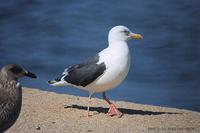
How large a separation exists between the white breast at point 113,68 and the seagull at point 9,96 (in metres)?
2.01

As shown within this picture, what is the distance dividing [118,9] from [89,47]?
4007 millimetres

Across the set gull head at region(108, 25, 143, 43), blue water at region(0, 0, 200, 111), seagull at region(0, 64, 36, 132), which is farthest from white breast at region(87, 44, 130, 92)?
blue water at region(0, 0, 200, 111)

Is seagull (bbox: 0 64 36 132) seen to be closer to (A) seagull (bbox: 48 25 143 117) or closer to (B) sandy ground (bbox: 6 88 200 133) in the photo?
(B) sandy ground (bbox: 6 88 200 133)

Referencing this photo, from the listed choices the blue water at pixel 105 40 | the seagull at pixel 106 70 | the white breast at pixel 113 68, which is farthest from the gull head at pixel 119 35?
the blue water at pixel 105 40

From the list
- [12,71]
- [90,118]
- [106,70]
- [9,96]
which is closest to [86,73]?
[106,70]

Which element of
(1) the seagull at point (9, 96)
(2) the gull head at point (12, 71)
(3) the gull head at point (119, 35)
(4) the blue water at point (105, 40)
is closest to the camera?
(1) the seagull at point (9, 96)

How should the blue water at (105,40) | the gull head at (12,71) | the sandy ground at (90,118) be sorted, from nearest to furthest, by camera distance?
1. the gull head at (12,71)
2. the sandy ground at (90,118)
3. the blue water at (105,40)

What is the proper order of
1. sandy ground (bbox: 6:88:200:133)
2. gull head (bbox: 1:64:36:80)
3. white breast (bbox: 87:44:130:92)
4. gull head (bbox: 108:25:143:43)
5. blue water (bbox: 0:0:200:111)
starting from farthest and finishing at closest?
blue water (bbox: 0:0:200:111), gull head (bbox: 108:25:143:43), white breast (bbox: 87:44:130:92), sandy ground (bbox: 6:88:200:133), gull head (bbox: 1:64:36:80)

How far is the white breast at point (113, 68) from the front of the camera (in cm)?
975

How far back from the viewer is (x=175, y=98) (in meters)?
14.4

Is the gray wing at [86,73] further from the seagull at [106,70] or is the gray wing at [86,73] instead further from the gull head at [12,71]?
the gull head at [12,71]

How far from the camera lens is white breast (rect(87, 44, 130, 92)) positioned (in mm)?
9750

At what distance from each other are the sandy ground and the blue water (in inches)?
102

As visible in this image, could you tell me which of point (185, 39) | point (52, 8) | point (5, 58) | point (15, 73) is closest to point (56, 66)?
point (5, 58)
